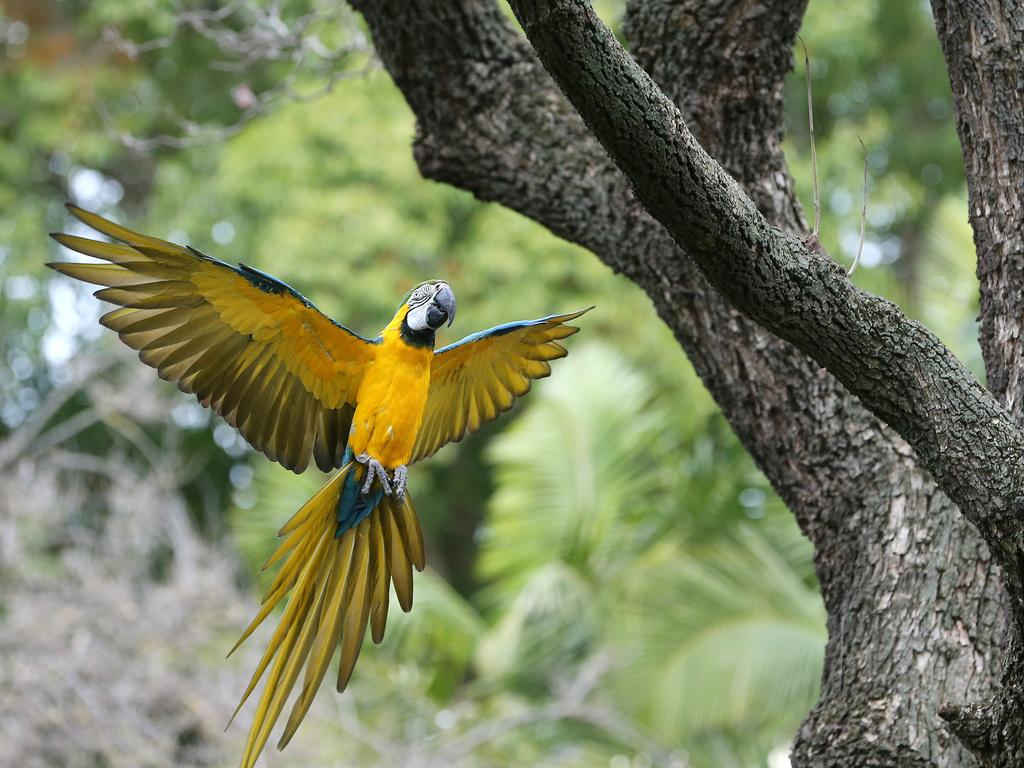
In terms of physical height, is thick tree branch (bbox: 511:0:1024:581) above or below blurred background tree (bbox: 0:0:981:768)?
below

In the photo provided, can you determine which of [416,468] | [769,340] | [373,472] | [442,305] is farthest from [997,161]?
[416,468]

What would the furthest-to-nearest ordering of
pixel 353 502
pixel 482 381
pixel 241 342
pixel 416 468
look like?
1. pixel 416 468
2. pixel 482 381
3. pixel 353 502
4. pixel 241 342

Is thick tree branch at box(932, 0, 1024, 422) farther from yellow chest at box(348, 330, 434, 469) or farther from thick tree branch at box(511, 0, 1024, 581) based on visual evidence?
yellow chest at box(348, 330, 434, 469)

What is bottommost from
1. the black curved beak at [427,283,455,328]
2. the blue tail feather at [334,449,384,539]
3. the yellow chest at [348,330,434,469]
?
the blue tail feather at [334,449,384,539]

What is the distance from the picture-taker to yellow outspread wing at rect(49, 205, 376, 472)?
7.70ft

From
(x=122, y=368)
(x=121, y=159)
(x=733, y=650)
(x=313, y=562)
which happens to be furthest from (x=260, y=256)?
(x=313, y=562)

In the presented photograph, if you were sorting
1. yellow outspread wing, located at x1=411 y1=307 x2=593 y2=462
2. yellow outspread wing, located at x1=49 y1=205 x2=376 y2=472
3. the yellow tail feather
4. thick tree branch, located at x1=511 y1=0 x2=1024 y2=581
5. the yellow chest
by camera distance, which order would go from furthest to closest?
yellow outspread wing, located at x1=411 y1=307 x2=593 y2=462 < the yellow chest < the yellow tail feather < yellow outspread wing, located at x1=49 y1=205 x2=376 y2=472 < thick tree branch, located at x1=511 y1=0 x2=1024 y2=581

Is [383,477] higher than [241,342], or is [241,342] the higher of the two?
[241,342]

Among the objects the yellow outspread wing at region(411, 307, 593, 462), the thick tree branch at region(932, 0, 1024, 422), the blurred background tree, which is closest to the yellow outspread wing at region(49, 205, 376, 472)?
the yellow outspread wing at region(411, 307, 593, 462)

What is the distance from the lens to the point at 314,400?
2750 mm

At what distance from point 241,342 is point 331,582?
1.81 feet

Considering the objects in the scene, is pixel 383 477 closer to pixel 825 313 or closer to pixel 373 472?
pixel 373 472

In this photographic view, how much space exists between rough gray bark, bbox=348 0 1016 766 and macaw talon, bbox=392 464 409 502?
2.26 feet

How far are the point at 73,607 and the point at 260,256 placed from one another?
3.49 metres
